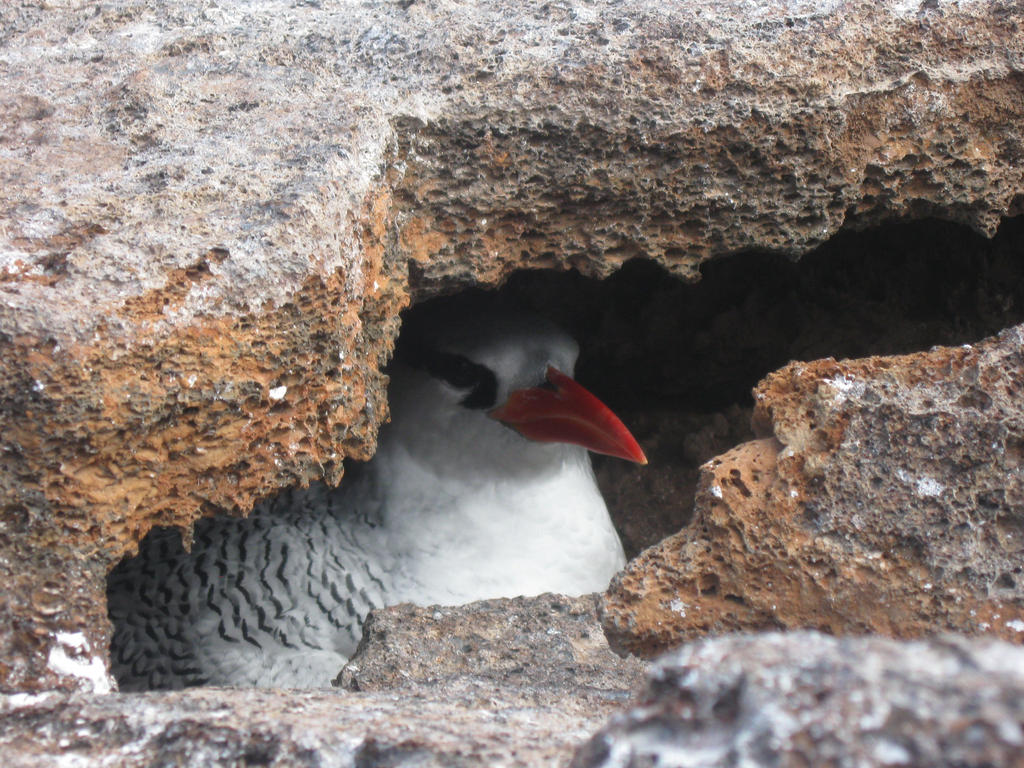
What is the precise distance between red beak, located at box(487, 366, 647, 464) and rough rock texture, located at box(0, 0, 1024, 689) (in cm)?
60

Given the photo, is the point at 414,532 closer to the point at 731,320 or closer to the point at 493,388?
the point at 493,388

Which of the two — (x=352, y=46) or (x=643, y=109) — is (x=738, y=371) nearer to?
(x=643, y=109)

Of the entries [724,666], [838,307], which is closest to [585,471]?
[838,307]

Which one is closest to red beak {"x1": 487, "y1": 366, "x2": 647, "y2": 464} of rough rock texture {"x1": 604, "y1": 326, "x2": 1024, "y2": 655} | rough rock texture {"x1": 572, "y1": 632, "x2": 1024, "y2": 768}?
rough rock texture {"x1": 604, "y1": 326, "x2": 1024, "y2": 655}

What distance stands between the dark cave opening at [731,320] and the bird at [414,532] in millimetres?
361

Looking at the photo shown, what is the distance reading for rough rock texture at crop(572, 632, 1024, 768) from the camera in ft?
2.40

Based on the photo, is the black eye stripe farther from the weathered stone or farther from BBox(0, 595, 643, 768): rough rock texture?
BBox(0, 595, 643, 768): rough rock texture

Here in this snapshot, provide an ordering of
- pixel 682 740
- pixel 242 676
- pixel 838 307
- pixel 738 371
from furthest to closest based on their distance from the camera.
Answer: pixel 738 371 < pixel 838 307 < pixel 242 676 < pixel 682 740

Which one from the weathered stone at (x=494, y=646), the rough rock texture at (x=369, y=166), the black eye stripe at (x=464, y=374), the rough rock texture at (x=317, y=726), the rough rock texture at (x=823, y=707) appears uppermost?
the rough rock texture at (x=369, y=166)

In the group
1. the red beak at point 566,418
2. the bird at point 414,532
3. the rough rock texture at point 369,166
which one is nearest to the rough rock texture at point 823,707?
the rough rock texture at point 369,166

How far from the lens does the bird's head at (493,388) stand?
10.2 ft

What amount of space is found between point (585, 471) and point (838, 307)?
3.51 ft

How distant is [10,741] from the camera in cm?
124

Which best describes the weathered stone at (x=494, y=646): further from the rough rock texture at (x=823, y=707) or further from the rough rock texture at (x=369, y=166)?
the rough rock texture at (x=823, y=707)
